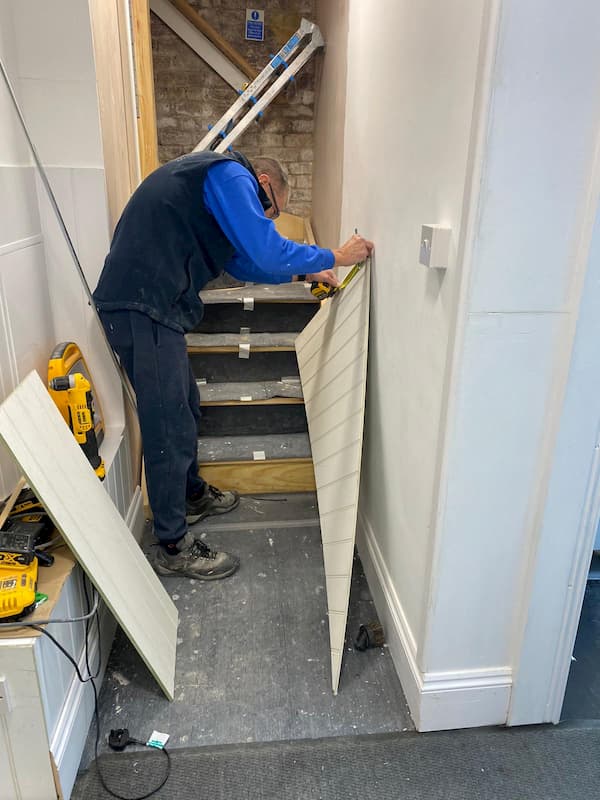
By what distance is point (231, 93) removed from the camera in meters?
4.11

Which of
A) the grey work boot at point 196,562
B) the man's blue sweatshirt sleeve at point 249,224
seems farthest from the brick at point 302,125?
the grey work boot at point 196,562

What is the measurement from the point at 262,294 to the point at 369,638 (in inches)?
79.5

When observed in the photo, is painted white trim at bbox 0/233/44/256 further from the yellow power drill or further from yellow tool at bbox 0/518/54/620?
yellow tool at bbox 0/518/54/620

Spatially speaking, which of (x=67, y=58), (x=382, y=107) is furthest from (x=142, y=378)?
(x=382, y=107)

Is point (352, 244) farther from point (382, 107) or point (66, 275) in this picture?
point (66, 275)

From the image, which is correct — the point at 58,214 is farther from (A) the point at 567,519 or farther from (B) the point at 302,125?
(B) the point at 302,125

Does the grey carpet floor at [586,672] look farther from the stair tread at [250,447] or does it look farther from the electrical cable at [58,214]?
the electrical cable at [58,214]

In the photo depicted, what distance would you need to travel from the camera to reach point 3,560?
4.43 feet

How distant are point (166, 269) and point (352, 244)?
0.64 m

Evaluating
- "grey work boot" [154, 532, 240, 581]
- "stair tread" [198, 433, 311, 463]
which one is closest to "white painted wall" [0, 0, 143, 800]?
"grey work boot" [154, 532, 240, 581]

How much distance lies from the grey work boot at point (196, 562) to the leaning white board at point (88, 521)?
0.89 feet

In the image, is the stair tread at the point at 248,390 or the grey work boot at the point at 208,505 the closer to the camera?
the grey work boot at the point at 208,505

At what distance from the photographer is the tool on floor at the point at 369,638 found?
1.84 meters

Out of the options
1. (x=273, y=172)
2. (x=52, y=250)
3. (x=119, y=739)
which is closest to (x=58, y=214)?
(x=52, y=250)
